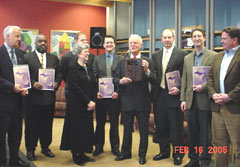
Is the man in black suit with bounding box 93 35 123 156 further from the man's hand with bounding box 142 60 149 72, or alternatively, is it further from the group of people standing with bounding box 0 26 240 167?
the man's hand with bounding box 142 60 149 72

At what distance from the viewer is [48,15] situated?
26.4 feet

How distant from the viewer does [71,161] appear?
397 centimetres

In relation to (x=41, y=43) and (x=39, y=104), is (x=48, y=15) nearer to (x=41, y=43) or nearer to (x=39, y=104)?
(x=41, y=43)

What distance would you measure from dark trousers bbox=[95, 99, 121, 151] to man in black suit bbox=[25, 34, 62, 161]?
0.68 m

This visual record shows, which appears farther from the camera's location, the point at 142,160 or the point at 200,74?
the point at 142,160

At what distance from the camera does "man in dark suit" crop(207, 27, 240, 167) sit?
297 cm

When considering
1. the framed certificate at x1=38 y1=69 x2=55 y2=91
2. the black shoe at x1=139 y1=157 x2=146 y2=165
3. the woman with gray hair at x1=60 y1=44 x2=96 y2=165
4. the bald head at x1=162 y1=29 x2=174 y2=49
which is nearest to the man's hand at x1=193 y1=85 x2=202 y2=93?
the bald head at x1=162 y1=29 x2=174 y2=49

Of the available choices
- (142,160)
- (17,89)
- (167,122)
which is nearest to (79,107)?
(17,89)

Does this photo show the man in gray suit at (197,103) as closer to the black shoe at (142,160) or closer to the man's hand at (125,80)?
the black shoe at (142,160)

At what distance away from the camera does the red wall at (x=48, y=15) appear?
7.61 m

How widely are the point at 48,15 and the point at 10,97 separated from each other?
507 cm

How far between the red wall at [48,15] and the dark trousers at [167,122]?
16.6ft

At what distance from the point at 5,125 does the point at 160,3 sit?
16.4 feet
